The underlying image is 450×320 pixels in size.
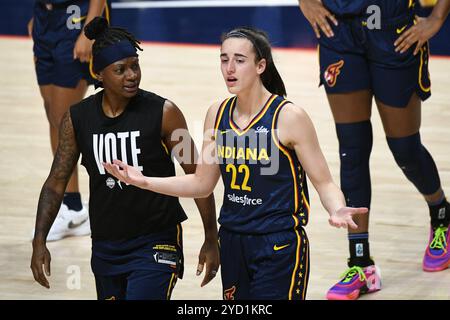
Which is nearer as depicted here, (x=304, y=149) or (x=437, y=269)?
(x=304, y=149)

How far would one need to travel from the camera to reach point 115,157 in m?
4.37

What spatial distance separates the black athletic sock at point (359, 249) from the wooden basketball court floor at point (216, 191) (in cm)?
19

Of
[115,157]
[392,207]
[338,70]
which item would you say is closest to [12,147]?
[392,207]

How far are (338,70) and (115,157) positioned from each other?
167 cm

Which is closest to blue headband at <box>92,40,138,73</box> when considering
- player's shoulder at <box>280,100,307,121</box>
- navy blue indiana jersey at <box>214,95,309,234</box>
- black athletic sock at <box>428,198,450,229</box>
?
navy blue indiana jersey at <box>214,95,309,234</box>

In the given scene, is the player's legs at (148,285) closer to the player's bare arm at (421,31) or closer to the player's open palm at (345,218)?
the player's open palm at (345,218)

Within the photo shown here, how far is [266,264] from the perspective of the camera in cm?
417

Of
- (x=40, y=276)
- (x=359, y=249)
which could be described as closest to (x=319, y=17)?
(x=359, y=249)

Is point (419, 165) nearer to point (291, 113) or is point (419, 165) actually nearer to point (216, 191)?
point (291, 113)

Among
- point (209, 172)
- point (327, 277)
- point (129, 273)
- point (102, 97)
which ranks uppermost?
point (102, 97)

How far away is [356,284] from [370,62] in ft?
3.82

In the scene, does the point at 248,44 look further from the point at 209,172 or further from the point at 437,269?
the point at 437,269

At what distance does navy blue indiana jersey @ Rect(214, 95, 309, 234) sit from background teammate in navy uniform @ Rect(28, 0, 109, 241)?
8.28 feet

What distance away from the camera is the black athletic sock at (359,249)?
18.7 feet
